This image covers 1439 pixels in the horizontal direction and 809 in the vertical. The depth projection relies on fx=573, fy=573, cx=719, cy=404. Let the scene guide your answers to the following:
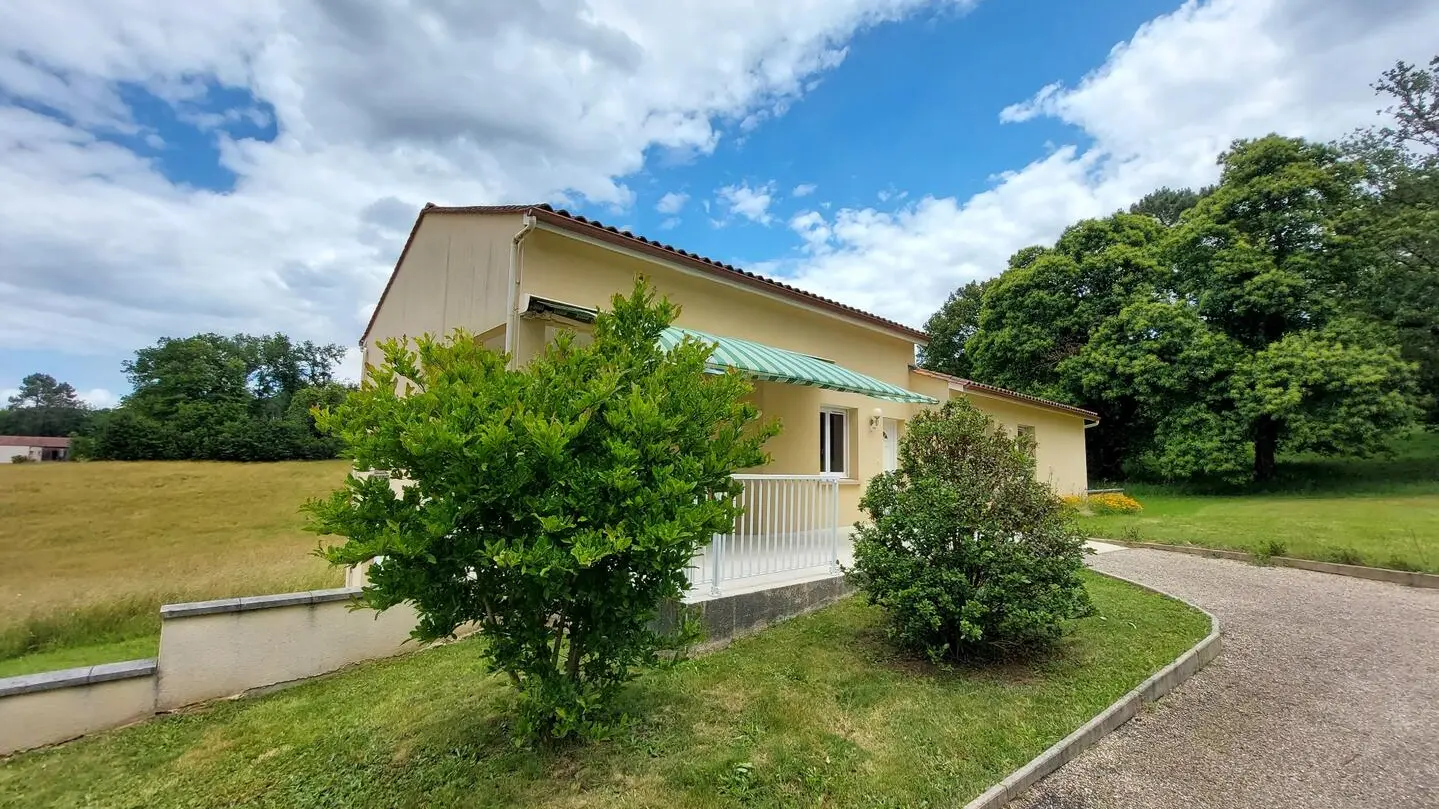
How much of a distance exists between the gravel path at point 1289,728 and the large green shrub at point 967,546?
62.3 inches

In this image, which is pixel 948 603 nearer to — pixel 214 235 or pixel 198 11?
pixel 198 11

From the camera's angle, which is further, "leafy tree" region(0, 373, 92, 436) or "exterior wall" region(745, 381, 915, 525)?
"leafy tree" region(0, 373, 92, 436)

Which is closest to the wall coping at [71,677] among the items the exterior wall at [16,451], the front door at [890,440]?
the front door at [890,440]

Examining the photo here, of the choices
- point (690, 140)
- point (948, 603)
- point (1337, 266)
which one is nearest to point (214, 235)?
point (690, 140)

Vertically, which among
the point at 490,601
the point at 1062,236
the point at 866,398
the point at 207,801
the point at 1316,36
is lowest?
the point at 207,801

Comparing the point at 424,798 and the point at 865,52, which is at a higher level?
the point at 865,52

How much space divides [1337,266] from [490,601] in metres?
45.1

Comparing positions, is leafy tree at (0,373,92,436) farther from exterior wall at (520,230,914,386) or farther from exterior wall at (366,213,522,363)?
exterior wall at (520,230,914,386)

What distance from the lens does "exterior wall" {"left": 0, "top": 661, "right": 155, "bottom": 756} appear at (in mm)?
6809

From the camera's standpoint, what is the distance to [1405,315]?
29.7 m

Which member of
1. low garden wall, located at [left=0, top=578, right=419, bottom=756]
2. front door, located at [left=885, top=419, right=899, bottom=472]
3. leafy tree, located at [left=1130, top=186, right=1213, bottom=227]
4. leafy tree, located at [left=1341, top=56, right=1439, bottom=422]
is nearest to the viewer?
low garden wall, located at [left=0, top=578, right=419, bottom=756]

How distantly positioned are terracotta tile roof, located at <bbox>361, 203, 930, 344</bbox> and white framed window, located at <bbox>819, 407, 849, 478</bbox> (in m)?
2.92

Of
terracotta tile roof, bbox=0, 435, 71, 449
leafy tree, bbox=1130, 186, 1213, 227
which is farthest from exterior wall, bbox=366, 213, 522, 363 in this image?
terracotta tile roof, bbox=0, 435, 71, 449

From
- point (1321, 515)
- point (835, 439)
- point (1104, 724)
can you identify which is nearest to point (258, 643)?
point (1104, 724)
